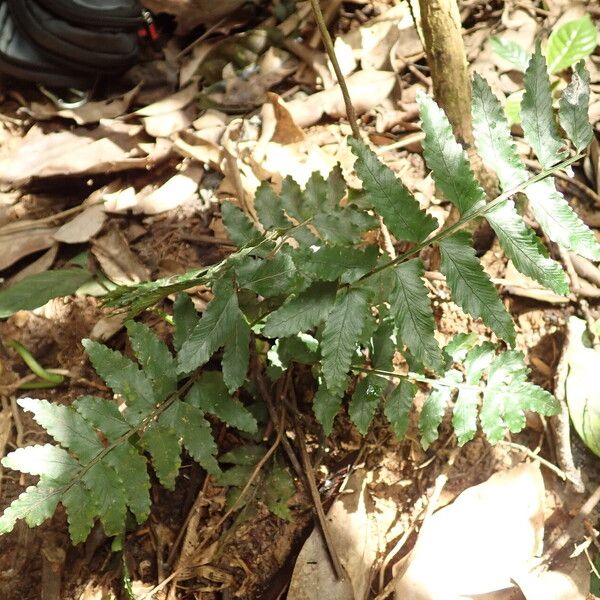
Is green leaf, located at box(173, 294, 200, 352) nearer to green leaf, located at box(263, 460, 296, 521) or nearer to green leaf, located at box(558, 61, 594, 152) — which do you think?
green leaf, located at box(263, 460, 296, 521)

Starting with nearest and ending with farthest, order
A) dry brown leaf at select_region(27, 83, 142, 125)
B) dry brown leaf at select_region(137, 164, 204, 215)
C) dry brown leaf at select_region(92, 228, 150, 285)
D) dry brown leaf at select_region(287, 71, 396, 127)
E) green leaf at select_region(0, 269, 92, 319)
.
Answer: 1. green leaf at select_region(0, 269, 92, 319)
2. dry brown leaf at select_region(92, 228, 150, 285)
3. dry brown leaf at select_region(137, 164, 204, 215)
4. dry brown leaf at select_region(287, 71, 396, 127)
5. dry brown leaf at select_region(27, 83, 142, 125)

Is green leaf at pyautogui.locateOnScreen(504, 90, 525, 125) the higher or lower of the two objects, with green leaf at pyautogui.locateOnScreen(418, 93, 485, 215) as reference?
lower

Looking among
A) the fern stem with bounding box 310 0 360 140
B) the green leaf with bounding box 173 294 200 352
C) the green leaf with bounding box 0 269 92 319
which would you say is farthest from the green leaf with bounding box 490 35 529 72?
the green leaf with bounding box 0 269 92 319

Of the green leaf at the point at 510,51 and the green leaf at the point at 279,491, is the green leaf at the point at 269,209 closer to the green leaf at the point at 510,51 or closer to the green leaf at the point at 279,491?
the green leaf at the point at 279,491

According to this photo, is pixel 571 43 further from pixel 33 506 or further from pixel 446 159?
pixel 33 506

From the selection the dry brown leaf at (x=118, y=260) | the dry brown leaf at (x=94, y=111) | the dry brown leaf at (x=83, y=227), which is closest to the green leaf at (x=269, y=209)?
the dry brown leaf at (x=118, y=260)

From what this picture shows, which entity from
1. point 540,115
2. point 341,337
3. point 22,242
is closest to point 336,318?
point 341,337
